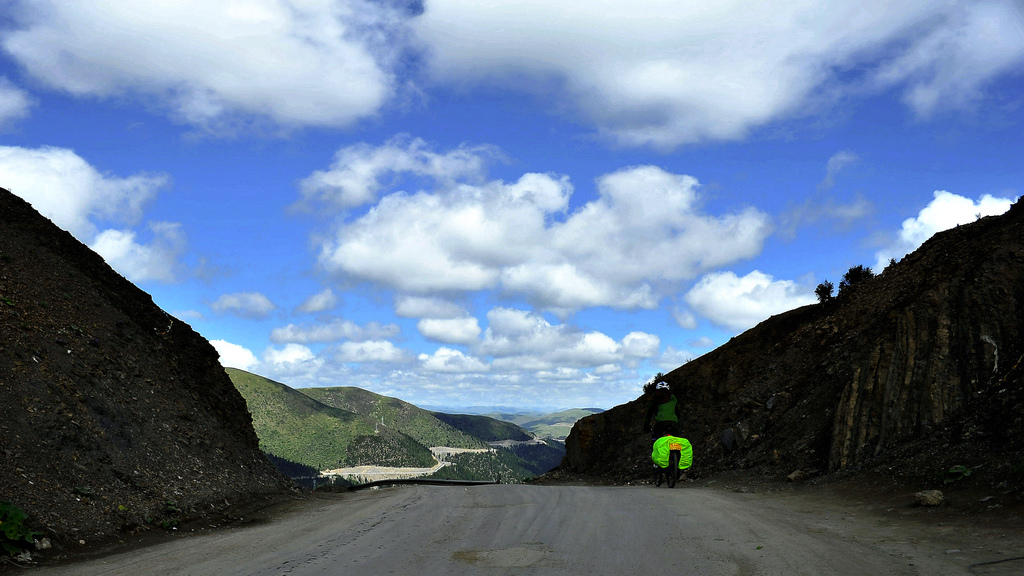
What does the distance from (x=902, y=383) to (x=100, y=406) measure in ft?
66.5

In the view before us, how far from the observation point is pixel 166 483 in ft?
46.4

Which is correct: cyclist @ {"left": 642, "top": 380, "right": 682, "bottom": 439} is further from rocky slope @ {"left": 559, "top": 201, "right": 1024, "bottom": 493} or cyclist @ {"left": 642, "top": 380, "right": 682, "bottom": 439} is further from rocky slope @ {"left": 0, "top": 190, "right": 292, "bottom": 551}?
rocky slope @ {"left": 0, "top": 190, "right": 292, "bottom": 551}

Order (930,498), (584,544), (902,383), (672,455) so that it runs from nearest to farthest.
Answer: (584,544) → (930,498) → (902,383) → (672,455)

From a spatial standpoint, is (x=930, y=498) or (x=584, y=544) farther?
(x=930, y=498)

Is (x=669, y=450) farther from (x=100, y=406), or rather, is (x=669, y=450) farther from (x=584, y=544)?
(x=100, y=406)

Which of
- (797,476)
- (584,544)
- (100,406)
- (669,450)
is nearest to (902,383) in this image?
(797,476)

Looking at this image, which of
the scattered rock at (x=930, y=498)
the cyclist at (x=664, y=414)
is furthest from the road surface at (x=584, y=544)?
the cyclist at (x=664, y=414)

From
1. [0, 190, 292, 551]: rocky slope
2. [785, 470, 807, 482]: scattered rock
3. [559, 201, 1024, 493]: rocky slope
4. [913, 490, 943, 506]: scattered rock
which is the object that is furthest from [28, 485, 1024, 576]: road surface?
[785, 470, 807, 482]: scattered rock

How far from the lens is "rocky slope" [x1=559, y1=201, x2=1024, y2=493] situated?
13055mm

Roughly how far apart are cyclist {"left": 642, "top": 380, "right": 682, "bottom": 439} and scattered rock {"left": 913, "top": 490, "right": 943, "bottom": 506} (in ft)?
24.8

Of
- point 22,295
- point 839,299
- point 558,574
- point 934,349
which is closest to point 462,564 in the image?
point 558,574

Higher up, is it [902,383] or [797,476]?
[902,383]

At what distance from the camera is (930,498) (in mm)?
10570

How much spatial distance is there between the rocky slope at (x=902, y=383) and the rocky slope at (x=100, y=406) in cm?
1548
